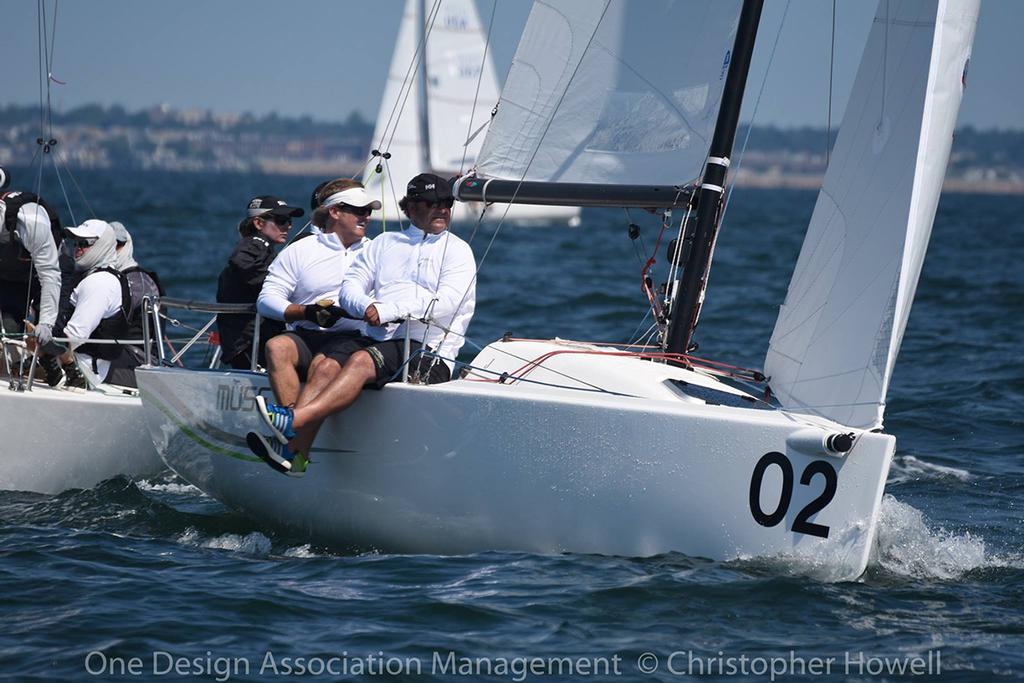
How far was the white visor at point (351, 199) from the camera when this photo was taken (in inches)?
229

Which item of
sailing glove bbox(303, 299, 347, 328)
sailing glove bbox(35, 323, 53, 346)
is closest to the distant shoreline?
sailing glove bbox(35, 323, 53, 346)

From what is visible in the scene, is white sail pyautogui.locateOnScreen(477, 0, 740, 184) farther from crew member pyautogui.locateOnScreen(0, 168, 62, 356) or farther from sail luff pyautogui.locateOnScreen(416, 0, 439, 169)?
sail luff pyautogui.locateOnScreen(416, 0, 439, 169)

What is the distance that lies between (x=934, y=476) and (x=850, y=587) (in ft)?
8.54

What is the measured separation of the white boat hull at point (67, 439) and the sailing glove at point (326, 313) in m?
1.83

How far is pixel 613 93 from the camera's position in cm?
643

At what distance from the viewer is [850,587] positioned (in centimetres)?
500

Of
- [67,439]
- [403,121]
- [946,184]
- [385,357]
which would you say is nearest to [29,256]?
[67,439]

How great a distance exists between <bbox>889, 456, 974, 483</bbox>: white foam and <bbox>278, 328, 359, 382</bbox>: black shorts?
3332 millimetres

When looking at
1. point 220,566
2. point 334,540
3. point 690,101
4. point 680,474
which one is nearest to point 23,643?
point 220,566

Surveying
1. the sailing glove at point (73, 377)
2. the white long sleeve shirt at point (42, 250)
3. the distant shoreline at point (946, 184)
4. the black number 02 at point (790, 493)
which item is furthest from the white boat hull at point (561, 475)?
the distant shoreline at point (946, 184)

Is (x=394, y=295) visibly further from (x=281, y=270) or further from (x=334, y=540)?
(x=334, y=540)

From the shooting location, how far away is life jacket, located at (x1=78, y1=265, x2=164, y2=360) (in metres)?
6.89

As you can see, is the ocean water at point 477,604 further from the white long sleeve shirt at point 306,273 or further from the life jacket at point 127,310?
the white long sleeve shirt at point 306,273

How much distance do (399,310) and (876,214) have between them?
1.85m
